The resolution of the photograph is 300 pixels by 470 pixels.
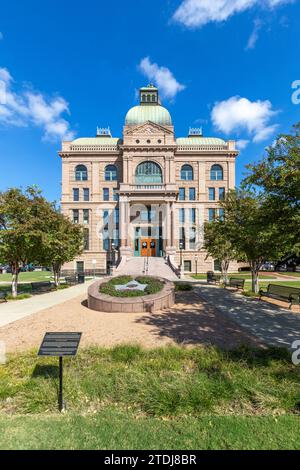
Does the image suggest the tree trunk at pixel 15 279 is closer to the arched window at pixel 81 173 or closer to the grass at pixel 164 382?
the grass at pixel 164 382

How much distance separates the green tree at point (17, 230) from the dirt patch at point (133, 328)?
19.7 ft

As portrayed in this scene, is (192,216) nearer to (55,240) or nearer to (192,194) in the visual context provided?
(192,194)

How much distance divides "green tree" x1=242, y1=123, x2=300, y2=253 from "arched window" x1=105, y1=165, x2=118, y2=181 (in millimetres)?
38268

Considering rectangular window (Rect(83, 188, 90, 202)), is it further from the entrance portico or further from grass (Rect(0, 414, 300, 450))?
grass (Rect(0, 414, 300, 450))

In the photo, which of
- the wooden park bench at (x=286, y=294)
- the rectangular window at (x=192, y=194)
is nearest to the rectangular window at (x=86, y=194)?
the rectangular window at (x=192, y=194)

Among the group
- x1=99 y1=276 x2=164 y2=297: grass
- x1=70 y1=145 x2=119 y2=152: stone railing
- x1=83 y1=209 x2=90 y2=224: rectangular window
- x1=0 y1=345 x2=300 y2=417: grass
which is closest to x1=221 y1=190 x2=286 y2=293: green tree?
x1=99 y1=276 x2=164 y2=297: grass

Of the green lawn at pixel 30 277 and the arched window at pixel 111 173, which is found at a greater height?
the arched window at pixel 111 173

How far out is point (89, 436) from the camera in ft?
12.3

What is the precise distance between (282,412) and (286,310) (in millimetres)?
9263

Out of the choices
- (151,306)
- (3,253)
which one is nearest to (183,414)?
(151,306)

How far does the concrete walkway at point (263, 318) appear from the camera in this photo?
27.0 feet

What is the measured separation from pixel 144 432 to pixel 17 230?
1509 cm

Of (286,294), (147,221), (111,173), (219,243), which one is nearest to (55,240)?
(219,243)

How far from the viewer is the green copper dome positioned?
46.3 m
